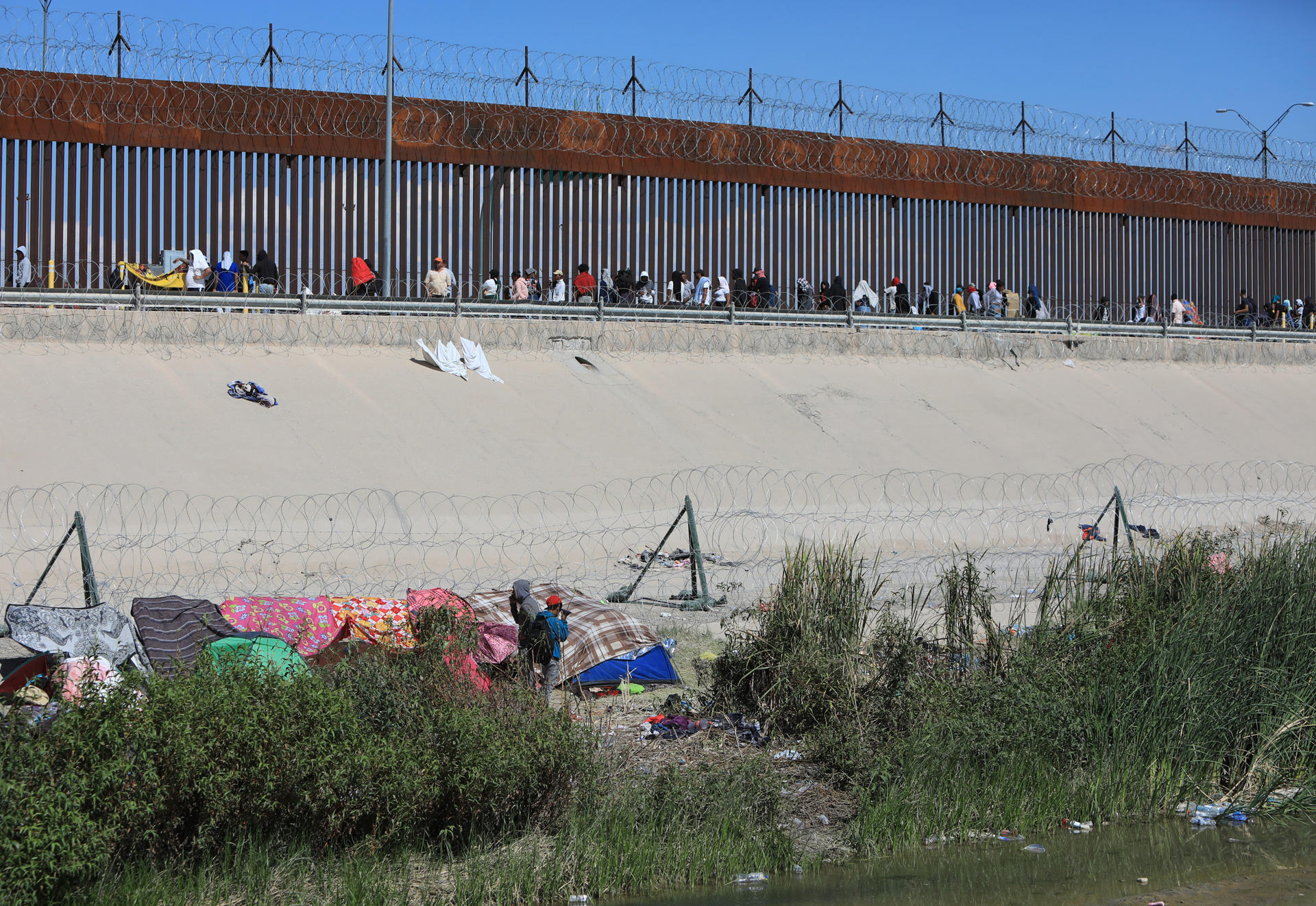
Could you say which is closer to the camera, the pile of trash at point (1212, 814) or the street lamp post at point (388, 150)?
the pile of trash at point (1212, 814)

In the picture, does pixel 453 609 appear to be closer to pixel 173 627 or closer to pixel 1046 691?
pixel 173 627

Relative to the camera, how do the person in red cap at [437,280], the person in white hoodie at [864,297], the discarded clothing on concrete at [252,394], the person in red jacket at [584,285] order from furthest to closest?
the person in white hoodie at [864,297], the person in red jacket at [584,285], the person in red cap at [437,280], the discarded clothing on concrete at [252,394]

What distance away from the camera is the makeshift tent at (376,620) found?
8.59 metres

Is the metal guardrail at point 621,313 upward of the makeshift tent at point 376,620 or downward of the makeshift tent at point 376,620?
upward

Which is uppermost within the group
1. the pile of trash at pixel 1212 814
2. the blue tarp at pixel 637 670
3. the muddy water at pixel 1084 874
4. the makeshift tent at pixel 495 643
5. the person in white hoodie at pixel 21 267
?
the person in white hoodie at pixel 21 267

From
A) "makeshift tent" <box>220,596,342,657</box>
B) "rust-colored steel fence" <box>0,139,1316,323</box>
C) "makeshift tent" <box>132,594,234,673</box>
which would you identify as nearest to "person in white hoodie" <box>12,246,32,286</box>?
"rust-colored steel fence" <box>0,139,1316,323</box>

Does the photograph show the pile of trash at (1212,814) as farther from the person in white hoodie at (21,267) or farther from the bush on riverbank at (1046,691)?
the person in white hoodie at (21,267)

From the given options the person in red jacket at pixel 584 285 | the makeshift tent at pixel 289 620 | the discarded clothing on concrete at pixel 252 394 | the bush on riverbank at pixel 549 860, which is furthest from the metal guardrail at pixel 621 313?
the bush on riverbank at pixel 549 860

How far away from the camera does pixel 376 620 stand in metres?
9.06

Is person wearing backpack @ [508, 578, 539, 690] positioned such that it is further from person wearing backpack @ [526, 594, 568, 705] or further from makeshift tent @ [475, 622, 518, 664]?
makeshift tent @ [475, 622, 518, 664]

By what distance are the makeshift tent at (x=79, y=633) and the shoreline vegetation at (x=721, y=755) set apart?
1.41 metres

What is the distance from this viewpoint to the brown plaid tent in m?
9.39

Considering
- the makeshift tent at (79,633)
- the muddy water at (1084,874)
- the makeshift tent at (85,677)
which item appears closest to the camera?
the makeshift tent at (85,677)

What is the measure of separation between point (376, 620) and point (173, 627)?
1321 millimetres
